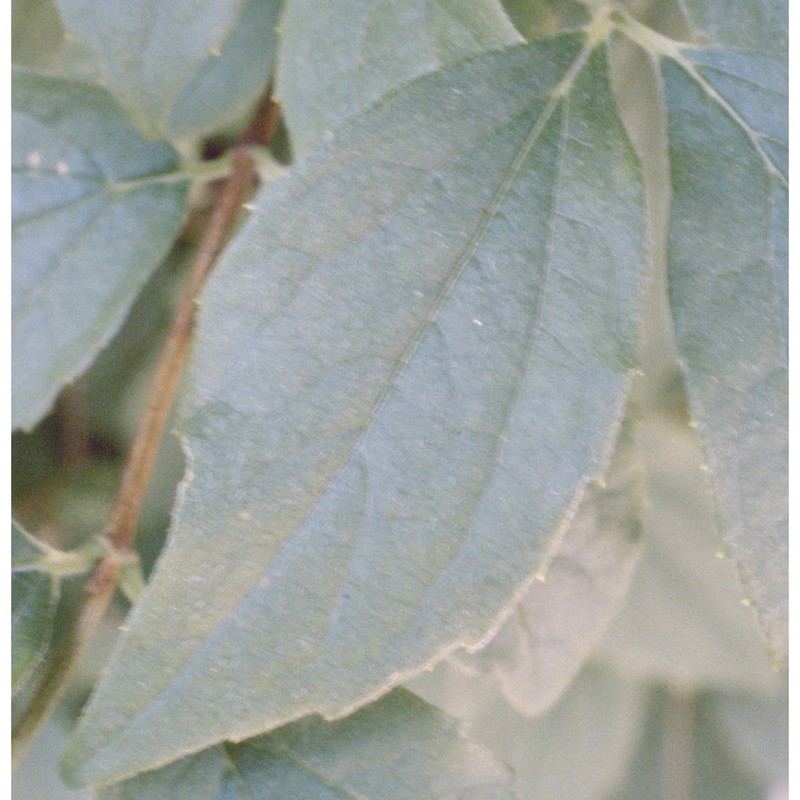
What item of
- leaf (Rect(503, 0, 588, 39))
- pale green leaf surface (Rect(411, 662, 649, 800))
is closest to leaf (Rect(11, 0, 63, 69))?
leaf (Rect(503, 0, 588, 39))

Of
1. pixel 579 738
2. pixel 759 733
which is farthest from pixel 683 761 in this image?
pixel 579 738

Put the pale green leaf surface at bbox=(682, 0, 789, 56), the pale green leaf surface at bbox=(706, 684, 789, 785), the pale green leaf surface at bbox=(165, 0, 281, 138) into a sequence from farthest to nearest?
the pale green leaf surface at bbox=(706, 684, 789, 785) → the pale green leaf surface at bbox=(165, 0, 281, 138) → the pale green leaf surface at bbox=(682, 0, 789, 56)

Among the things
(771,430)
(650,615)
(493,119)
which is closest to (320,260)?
(493,119)

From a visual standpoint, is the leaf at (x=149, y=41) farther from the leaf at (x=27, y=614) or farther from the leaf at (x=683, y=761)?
the leaf at (x=683, y=761)

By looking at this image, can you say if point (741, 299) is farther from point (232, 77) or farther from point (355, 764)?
point (232, 77)

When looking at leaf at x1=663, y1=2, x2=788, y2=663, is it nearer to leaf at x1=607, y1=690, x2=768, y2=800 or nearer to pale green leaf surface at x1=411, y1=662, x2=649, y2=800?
pale green leaf surface at x1=411, y1=662, x2=649, y2=800
